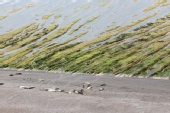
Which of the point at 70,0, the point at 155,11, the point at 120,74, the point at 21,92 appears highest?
the point at 70,0

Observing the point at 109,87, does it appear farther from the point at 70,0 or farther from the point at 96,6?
the point at 70,0

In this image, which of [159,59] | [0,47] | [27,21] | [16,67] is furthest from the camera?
[27,21]

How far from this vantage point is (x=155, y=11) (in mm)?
123812

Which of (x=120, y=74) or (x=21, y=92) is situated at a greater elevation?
(x=21, y=92)

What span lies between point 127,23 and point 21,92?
287 feet

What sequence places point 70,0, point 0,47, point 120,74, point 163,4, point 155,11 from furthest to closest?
point 70,0
point 163,4
point 155,11
point 0,47
point 120,74

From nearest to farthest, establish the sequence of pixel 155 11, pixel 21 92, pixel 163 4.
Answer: pixel 21 92
pixel 155 11
pixel 163 4

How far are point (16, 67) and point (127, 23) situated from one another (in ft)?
170

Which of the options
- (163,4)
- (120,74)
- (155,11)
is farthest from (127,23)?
(120,74)

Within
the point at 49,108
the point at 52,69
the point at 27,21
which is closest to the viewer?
the point at 49,108

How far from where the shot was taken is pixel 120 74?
57.0 m

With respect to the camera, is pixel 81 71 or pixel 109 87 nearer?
pixel 109 87

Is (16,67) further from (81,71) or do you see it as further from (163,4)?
(163,4)

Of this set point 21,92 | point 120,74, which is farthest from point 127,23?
point 21,92
